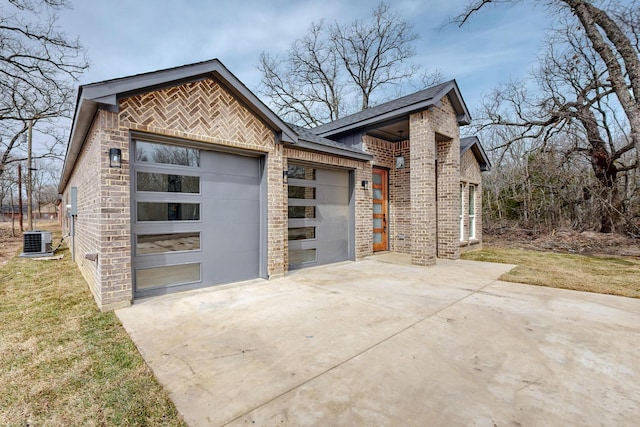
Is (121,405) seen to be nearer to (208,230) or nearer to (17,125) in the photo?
(208,230)

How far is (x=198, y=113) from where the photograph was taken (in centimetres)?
504

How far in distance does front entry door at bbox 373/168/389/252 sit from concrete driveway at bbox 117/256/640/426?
14.9 ft

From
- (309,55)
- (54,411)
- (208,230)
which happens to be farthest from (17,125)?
(54,411)

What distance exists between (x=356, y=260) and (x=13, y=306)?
22.6 feet

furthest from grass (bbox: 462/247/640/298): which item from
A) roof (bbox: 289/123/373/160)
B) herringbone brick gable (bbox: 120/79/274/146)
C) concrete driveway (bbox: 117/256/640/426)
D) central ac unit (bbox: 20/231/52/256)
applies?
central ac unit (bbox: 20/231/52/256)

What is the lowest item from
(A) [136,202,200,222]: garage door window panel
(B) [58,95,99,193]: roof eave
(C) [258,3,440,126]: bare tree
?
(A) [136,202,200,222]: garage door window panel

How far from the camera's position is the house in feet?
14.2

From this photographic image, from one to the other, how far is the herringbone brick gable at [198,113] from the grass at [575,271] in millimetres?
6017

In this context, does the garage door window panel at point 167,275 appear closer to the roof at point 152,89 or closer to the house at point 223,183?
the house at point 223,183

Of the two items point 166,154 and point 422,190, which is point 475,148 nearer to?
point 422,190

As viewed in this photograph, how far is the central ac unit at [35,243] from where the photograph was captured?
9645mm

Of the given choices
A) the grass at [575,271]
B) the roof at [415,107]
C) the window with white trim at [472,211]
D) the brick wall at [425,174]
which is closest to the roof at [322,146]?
the roof at [415,107]

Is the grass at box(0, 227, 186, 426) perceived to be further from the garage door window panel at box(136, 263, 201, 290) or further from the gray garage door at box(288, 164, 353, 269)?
the gray garage door at box(288, 164, 353, 269)

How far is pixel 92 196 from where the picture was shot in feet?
16.1
